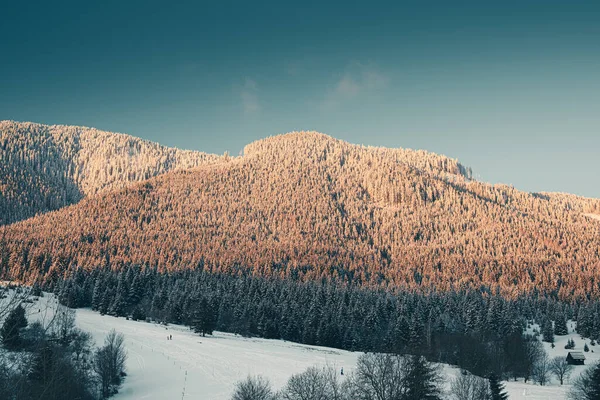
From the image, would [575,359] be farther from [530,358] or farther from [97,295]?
[97,295]

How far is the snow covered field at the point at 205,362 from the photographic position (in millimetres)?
63938

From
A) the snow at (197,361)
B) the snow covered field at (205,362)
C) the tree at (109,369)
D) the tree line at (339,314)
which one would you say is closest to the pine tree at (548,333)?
the tree line at (339,314)

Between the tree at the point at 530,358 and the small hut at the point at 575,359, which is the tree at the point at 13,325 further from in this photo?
the small hut at the point at 575,359

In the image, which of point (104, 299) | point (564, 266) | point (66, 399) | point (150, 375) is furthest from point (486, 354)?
point (564, 266)

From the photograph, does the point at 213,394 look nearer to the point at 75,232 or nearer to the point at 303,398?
the point at 303,398

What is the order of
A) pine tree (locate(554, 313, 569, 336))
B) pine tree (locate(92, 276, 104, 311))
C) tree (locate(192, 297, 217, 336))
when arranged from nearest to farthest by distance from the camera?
tree (locate(192, 297, 217, 336)), pine tree (locate(554, 313, 569, 336)), pine tree (locate(92, 276, 104, 311))

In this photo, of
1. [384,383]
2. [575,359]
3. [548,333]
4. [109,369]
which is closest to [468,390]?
[384,383]

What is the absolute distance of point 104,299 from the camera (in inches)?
4754

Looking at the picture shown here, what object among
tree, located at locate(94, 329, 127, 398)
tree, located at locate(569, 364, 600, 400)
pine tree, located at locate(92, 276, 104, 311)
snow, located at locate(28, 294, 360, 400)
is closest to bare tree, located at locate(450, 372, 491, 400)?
tree, located at locate(569, 364, 600, 400)

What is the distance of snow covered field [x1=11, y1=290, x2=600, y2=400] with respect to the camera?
6394cm

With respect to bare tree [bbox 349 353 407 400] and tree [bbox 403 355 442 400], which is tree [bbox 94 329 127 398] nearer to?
bare tree [bbox 349 353 407 400]

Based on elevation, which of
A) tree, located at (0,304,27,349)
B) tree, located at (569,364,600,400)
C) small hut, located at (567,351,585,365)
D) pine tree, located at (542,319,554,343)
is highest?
pine tree, located at (542,319,554,343)

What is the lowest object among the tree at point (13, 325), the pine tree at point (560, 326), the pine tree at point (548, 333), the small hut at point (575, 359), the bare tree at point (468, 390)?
the bare tree at point (468, 390)

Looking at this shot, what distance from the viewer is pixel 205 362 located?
7719 cm
